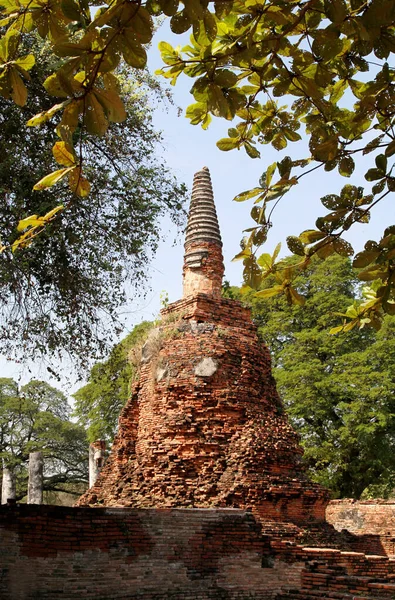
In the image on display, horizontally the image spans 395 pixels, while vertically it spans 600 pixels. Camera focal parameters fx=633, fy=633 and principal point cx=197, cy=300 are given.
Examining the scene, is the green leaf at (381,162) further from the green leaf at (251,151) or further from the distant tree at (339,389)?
the distant tree at (339,389)

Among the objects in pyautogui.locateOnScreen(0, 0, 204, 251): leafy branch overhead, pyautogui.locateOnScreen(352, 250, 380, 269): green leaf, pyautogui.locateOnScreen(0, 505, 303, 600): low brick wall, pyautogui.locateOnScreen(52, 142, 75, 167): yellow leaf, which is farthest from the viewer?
pyautogui.locateOnScreen(0, 505, 303, 600): low brick wall

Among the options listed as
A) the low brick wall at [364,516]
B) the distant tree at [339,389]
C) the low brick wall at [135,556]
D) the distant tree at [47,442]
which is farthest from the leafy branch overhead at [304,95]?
the distant tree at [47,442]

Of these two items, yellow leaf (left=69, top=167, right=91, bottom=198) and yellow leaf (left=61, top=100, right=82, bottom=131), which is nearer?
yellow leaf (left=61, top=100, right=82, bottom=131)

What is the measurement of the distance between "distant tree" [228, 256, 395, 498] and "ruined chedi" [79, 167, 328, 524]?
7642 mm

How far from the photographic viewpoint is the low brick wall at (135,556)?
748cm

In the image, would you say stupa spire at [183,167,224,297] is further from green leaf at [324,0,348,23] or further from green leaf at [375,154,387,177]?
green leaf at [324,0,348,23]

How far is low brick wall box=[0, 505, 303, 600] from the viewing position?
7480mm

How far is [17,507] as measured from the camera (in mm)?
Result: 7613

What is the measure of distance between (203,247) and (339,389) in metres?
8.73

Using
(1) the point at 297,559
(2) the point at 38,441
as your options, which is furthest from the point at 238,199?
(2) the point at 38,441

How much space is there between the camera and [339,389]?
20.4 m

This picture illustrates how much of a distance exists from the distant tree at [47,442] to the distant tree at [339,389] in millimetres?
13866

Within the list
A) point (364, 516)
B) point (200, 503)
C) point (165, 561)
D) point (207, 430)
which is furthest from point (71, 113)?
point (364, 516)

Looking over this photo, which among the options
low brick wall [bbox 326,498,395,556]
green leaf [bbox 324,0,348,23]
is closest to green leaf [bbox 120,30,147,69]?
green leaf [bbox 324,0,348,23]
